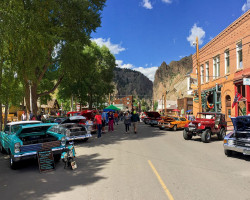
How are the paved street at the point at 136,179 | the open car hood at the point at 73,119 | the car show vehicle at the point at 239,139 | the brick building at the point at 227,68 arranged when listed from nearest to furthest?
the paved street at the point at 136,179
the car show vehicle at the point at 239,139
the open car hood at the point at 73,119
the brick building at the point at 227,68

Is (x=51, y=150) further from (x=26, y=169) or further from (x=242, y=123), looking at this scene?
(x=242, y=123)

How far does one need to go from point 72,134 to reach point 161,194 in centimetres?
817

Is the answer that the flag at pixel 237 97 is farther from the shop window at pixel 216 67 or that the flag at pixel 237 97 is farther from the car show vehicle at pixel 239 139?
the car show vehicle at pixel 239 139

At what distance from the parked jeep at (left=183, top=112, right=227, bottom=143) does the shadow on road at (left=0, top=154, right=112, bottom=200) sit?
22.5ft

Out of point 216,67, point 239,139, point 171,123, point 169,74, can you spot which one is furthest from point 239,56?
point 169,74

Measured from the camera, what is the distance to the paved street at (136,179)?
4.55 metres

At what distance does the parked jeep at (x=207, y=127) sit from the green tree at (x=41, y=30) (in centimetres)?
921

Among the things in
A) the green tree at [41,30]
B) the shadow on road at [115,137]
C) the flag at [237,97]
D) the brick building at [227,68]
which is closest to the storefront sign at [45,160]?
the green tree at [41,30]

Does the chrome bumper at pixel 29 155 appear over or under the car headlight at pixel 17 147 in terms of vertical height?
under

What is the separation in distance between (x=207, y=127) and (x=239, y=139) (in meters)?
4.78

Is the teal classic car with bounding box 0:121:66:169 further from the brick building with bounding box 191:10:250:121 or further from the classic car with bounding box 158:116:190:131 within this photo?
the brick building with bounding box 191:10:250:121

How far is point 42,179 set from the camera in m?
→ 5.79

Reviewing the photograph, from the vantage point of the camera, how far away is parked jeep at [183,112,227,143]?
1215cm

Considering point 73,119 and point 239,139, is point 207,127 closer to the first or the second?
point 239,139
